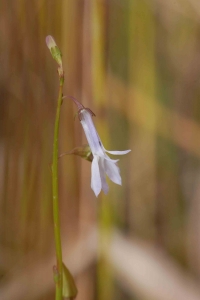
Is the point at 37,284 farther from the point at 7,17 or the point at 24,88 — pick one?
the point at 7,17

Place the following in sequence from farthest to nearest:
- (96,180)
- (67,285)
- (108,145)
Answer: (108,145)
(67,285)
(96,180)

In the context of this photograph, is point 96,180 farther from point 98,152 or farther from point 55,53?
point 55,53

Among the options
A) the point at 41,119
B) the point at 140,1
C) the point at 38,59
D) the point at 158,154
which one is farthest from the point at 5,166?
the point at 140,1

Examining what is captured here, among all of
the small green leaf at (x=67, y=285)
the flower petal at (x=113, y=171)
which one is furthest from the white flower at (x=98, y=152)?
the small green leaf at (x=67, y=285)

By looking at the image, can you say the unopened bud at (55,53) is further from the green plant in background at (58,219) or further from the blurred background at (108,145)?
the blurred background at (108,145)

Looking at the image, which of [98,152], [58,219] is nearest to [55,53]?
[98,152]

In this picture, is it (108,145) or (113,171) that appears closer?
(113,171)

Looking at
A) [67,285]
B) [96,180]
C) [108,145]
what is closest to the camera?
[96,180]

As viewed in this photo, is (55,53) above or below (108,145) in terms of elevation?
above
